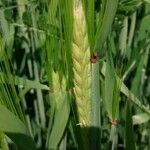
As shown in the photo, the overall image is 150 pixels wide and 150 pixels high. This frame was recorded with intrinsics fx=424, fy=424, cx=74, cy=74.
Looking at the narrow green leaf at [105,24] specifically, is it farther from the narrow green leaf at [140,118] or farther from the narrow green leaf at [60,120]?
the narrow green leaf at [140,118]

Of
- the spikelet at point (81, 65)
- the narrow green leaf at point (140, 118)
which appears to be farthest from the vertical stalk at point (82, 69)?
the narrow green leaf at point (140, 118)

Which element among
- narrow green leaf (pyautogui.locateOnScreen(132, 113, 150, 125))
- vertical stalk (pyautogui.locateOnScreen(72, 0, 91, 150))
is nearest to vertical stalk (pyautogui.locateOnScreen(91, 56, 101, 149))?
vertical stalk (pyautogui.locateOnScreen(72, 0, 91, 150))

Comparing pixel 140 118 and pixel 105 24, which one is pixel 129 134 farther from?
pixel 140 118

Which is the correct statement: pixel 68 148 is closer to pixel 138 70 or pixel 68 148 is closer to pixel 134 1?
pixel 138 70

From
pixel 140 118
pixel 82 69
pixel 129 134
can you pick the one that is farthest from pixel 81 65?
pixel 140 118

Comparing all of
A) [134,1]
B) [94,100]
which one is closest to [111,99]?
[94,100]

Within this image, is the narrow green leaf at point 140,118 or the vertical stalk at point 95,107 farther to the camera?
the narrow green leaf at point 140,118

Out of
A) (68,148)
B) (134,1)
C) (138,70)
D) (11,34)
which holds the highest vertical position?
(134,1)

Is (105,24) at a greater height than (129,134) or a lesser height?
greater
